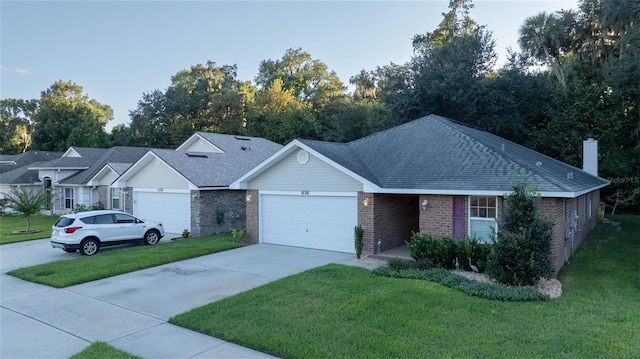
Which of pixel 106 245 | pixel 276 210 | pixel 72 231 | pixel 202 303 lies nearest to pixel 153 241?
pixel 106 245

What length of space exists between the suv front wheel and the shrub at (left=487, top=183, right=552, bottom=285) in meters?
13.4

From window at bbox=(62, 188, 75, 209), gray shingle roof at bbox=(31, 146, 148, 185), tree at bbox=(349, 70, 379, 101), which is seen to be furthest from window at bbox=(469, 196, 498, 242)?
tree at bbox=(349, 70, 379, 101)

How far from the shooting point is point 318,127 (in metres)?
42.5

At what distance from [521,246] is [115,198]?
22461 mm

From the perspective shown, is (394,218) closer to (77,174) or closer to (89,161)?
(77,174)

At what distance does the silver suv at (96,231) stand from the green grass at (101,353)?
30.6 ft

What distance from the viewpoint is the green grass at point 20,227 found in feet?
61.8

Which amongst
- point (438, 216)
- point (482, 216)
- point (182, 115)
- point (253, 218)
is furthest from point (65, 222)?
point (182, 115)

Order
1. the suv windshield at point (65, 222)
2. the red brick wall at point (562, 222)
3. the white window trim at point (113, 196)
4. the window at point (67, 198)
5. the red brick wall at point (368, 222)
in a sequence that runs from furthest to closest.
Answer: the window at point (67, 198) < the white window trim at point (113, 196) < the suv windshield at point (65, 222) < the red brick wall at point (368, 222) < the red brick wall at point (562, 222)

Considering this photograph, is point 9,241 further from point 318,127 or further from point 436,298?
point 318,127

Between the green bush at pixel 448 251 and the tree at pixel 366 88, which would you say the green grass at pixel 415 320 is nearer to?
the green bush at pixel 448 251

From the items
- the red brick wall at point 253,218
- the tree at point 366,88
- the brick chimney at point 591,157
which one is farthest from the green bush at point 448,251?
the tree at point 366,88

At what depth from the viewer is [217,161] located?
22.6 meters

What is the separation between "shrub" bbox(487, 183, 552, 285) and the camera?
952 cm
